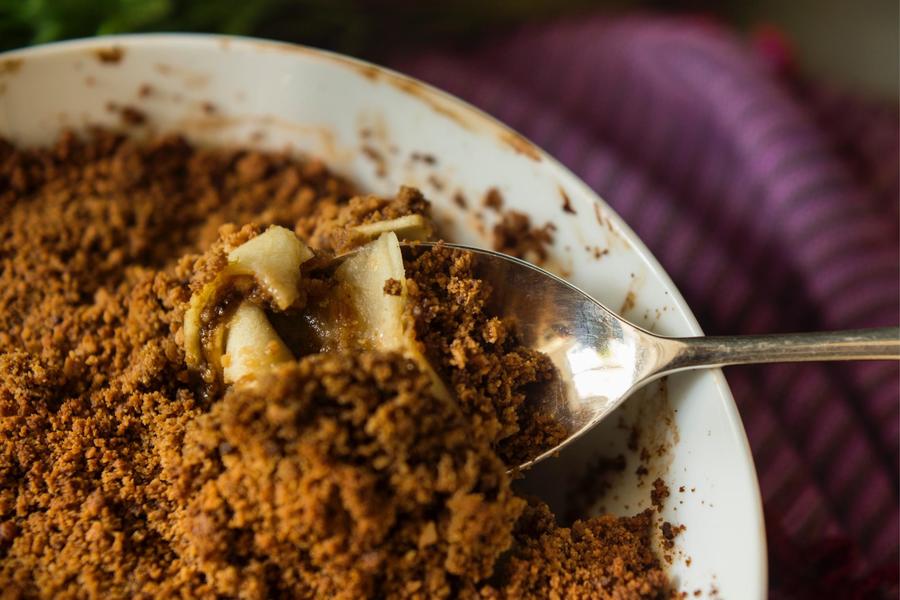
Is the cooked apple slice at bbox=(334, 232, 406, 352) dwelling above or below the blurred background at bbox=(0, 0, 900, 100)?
below

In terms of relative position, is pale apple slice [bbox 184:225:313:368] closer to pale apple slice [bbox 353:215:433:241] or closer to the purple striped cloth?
pale apple slice [bbox 353:215:433:241]

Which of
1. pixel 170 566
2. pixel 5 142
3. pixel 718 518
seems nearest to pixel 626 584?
pixel 718 518

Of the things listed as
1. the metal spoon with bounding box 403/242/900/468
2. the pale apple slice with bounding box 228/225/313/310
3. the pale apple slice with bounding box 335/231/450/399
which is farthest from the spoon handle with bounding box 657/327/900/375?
the pale apple slice with bounding box 228/225/313/310

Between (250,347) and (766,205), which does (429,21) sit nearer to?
(766,205)

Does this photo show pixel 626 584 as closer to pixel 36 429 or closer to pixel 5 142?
pixel 36 429

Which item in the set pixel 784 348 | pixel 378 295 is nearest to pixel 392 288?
pixel 378 295

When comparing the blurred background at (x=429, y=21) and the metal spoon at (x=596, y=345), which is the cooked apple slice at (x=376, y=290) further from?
the blurred background at (x=429, y=21)
